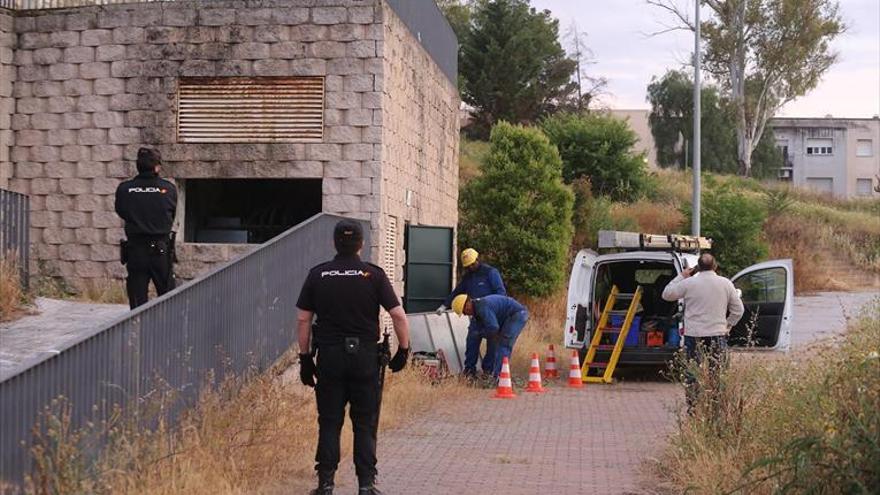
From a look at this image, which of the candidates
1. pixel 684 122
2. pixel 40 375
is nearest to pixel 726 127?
pixel 684 122

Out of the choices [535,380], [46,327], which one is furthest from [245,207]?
[46,327]

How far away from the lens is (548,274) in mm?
23891

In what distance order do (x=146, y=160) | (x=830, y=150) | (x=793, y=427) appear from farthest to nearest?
(x=830, y=150) → (x=146, y=160) → (x=793, y=427)

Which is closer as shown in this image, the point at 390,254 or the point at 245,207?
the point at 390,254

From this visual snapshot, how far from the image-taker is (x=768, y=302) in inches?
636

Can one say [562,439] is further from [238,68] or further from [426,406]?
[238,68]

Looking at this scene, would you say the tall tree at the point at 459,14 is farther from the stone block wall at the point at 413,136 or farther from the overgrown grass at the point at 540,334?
the stone block wall at the point at 413,136

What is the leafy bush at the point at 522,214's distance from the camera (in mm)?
23891

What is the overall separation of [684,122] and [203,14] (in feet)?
170

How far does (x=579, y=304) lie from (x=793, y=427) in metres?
9.03

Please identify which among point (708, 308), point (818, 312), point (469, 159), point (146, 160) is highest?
point (469, 159)

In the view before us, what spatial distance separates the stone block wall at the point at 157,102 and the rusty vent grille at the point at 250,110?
0.38ft

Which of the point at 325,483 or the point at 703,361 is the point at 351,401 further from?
the point at 703,361

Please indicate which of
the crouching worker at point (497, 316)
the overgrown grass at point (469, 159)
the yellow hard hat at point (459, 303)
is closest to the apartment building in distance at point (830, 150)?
the overgrown grass at point (469, 159)
